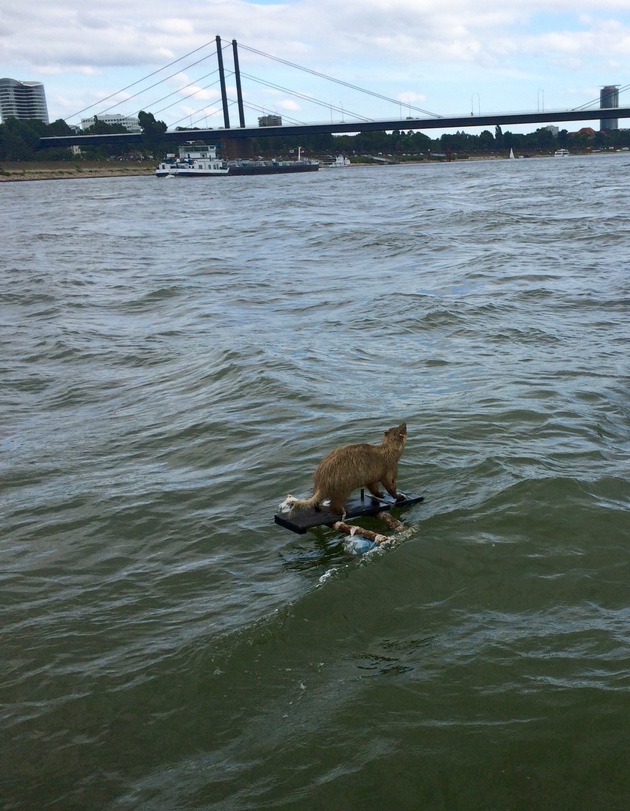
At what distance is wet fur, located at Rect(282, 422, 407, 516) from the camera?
6.18m

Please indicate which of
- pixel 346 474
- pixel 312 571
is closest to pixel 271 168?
pixel 346 474

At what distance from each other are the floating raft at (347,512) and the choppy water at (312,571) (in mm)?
234

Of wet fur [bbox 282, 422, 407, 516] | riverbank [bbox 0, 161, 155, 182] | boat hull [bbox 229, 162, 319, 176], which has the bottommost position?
wet fur [bbox 282, 422, 407, 516]

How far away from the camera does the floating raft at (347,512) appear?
6.07m

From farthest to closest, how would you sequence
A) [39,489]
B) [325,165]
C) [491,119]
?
1. [325,165]
2. [491,119]
3. [39,489]

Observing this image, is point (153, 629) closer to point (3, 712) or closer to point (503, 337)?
point (3, 712)

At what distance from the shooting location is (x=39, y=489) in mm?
7785

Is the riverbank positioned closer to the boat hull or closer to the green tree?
the green tree

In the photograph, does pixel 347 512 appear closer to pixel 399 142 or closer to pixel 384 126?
pixel 384 126

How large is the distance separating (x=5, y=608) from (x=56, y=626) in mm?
500

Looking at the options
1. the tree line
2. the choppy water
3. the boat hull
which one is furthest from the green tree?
the choppy water

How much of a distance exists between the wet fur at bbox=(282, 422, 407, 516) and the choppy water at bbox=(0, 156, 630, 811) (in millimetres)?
327

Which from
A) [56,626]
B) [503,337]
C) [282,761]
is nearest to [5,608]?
[56,626]

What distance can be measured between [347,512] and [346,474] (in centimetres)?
30
